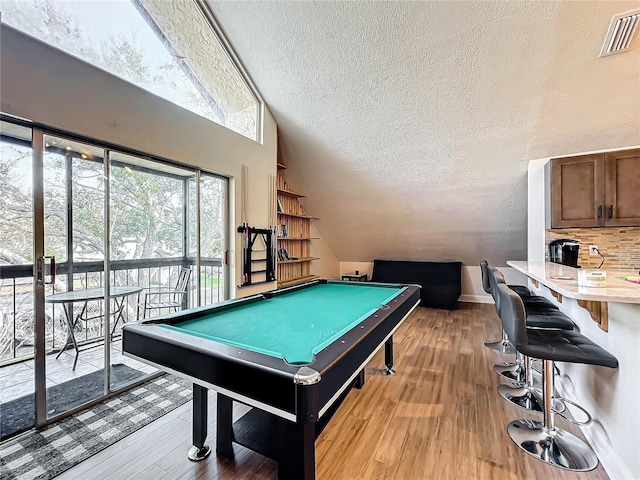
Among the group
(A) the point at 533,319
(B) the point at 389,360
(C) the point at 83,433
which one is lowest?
(C) the point at 83,433

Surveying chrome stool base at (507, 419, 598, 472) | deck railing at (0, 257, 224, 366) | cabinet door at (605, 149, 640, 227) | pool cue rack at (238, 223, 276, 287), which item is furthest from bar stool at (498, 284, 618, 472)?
deck railing at (0, 257, 224, 366)

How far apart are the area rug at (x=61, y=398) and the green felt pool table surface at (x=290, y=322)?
1453 mm

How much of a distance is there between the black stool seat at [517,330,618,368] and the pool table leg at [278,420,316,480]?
133cm

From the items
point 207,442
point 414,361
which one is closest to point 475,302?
point 414,361

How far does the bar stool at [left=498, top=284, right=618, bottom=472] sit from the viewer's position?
1.61 metres

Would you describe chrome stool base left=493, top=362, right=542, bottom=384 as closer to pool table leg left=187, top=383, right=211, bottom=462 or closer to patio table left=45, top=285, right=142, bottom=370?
pool table leg left=187, top=383, right=211, bottom=462

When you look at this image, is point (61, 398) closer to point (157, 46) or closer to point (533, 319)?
point (157, 46)

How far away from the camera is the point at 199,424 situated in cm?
176

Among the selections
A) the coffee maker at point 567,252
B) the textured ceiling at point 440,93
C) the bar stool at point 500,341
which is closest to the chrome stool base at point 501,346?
the bar stool at point 500,341

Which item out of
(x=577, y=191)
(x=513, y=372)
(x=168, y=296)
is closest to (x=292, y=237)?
(x=168, y=296)

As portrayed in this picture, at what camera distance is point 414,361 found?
315 cm

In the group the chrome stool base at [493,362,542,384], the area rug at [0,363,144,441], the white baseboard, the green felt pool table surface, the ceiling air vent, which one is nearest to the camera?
the green felt pool table surface

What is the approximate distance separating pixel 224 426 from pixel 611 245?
170 inches

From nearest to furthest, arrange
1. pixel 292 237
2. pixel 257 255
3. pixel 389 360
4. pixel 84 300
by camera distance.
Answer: pixel 84 300 < pixel 389 360 < pixel 257 255 < pixel 292 237
